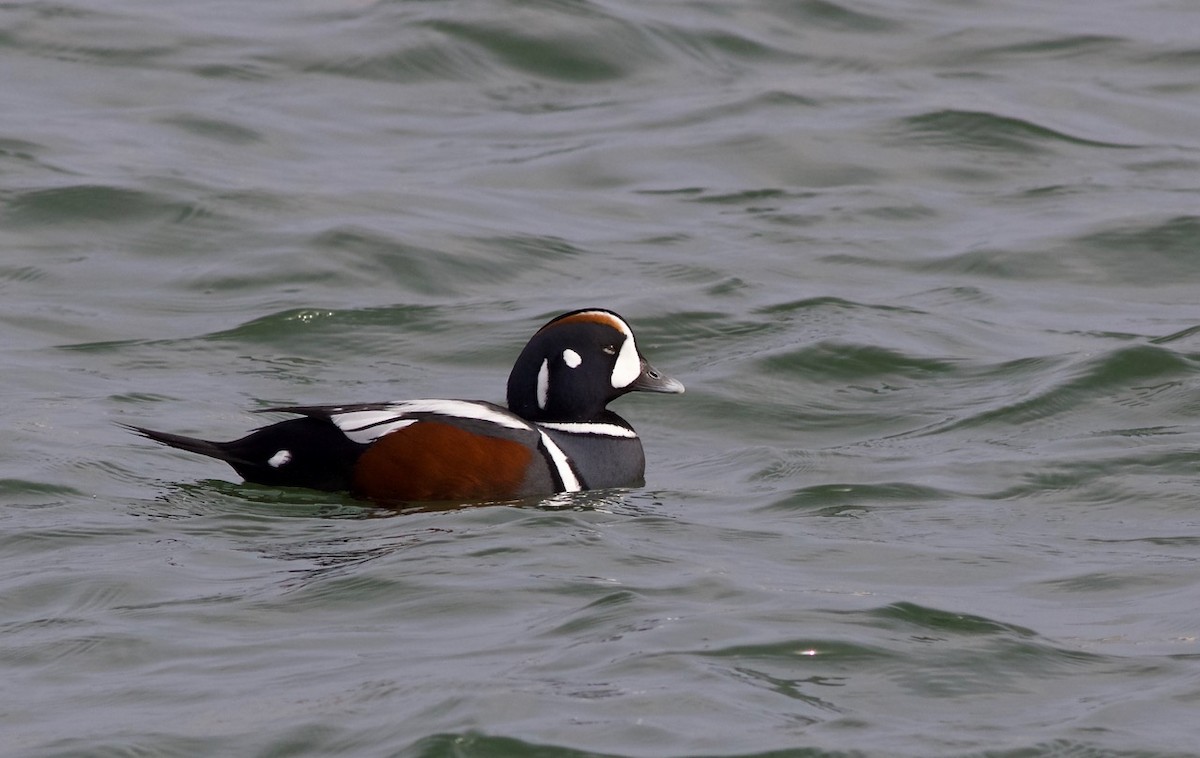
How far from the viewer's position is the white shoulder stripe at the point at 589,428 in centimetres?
830

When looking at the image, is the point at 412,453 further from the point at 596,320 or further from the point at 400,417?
the point at 596,320

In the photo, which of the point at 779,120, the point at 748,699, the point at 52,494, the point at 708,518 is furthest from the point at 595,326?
the point at 779,120

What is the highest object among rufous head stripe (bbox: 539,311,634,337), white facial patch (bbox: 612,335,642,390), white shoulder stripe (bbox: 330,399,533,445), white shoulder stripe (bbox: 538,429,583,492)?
rufous head stripe (bbox: 539,311,634,337)

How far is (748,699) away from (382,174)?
30.1 ft

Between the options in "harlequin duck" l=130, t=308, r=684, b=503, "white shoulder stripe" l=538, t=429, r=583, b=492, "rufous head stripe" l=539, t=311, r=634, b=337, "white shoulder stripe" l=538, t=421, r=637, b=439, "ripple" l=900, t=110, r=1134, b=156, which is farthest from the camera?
"ripple" l=900, t=110, r=1134, b=156

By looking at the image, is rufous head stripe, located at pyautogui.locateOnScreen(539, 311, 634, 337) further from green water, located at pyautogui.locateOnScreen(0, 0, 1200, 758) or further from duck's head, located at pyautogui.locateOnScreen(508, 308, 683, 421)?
green water, located at pyautogui.locateOnScreen(0, 0, 1200, 758)

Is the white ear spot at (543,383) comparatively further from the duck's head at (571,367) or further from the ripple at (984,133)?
the ripple at (984,133)

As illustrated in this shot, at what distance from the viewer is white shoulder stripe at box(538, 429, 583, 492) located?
26.2 feet

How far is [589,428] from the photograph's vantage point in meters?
8.34

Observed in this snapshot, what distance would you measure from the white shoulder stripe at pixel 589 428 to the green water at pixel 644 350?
0.86ft

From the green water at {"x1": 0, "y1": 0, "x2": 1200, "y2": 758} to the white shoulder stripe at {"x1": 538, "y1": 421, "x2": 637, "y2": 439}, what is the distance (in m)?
0.26

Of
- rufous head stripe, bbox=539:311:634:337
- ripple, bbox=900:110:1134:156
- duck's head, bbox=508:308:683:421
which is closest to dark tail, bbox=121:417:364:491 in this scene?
duck's head, bbox=508:308:683:421

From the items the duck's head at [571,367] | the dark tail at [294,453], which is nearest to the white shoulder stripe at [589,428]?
the duck's head at [571,367]

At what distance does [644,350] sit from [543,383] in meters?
2.54
